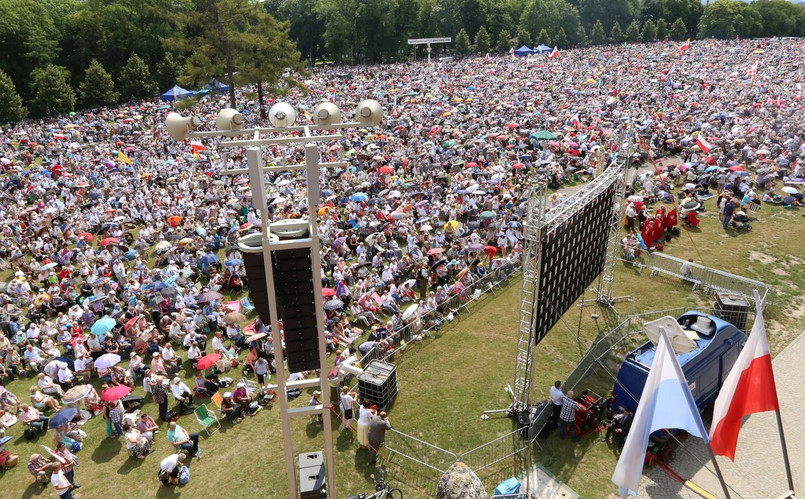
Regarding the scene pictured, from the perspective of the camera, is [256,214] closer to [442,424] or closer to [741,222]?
[442,424]

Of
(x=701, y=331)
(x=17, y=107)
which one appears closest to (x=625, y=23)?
(x=17, y=107)

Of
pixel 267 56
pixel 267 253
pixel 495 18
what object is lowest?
Result: pixel 267 253

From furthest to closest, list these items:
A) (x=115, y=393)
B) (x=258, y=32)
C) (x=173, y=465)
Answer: (x=258, y=32)
(x=115, y=393)
(x=173, y=465)

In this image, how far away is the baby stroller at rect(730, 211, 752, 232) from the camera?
23406 mm

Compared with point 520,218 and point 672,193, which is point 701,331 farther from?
point 672,193

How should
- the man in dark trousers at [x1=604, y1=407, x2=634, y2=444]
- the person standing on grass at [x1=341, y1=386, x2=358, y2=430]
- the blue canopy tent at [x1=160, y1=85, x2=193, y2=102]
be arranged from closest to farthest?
the man in dark trousers at [x1=604, y1=407, x2=634, y2=444]
the person standing on grass at [x1=341, y1=386, x2=358, y2=430]
the blue canopy tent at [x1=160, y1=85, x2=193, y2=102]

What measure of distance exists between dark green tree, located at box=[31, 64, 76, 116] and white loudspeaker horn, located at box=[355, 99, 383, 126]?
57.1 m

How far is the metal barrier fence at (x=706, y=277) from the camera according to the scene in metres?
17.3

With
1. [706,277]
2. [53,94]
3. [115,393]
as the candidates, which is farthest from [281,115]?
[53,94]

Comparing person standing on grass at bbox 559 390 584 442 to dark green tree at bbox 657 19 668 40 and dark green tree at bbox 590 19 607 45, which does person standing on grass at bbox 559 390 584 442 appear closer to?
dark green tree at bbox 590 19 607 45

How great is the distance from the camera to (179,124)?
7.55 m

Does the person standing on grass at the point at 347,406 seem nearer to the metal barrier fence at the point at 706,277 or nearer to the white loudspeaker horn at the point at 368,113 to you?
the white loudspeaker horn at the point at 368,113

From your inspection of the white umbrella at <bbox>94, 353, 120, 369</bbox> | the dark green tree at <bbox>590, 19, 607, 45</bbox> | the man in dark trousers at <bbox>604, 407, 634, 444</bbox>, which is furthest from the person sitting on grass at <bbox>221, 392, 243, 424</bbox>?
the dark green tree at <bbox>590, 19, 607, 45</bbox>

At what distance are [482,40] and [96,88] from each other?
180 feet
